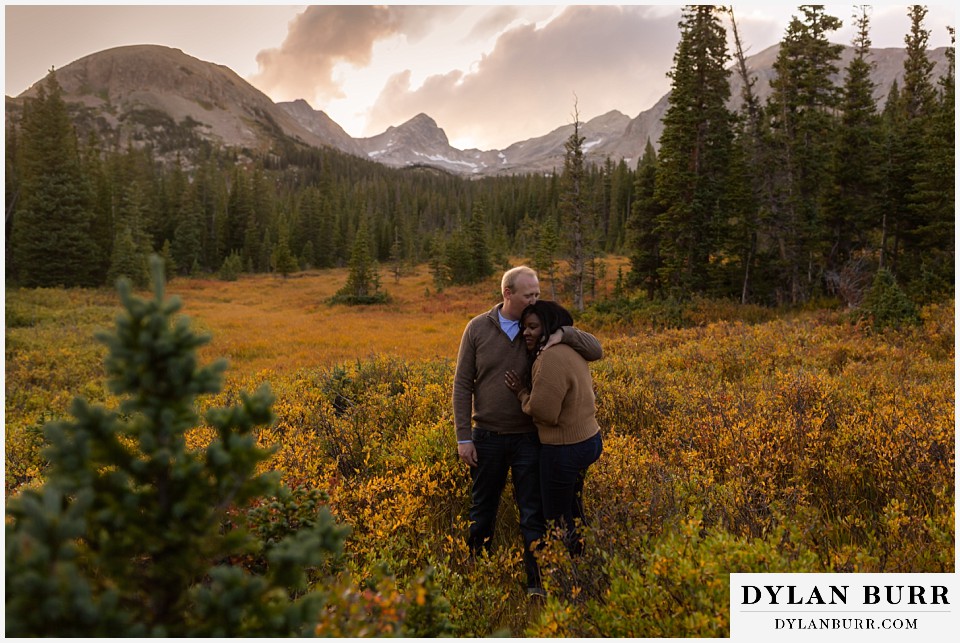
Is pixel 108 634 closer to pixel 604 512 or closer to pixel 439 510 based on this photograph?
pixel 604 512

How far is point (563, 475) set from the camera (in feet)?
13.1

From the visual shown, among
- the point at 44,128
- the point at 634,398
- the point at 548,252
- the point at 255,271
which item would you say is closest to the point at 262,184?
the point at 255,271

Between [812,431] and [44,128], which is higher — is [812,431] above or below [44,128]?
below

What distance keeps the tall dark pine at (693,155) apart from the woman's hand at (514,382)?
21.9 meters

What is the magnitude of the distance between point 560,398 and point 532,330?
579 millimetres

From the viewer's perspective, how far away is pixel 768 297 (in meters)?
25.0

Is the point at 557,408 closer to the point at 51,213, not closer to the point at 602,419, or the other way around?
the point at 602,419

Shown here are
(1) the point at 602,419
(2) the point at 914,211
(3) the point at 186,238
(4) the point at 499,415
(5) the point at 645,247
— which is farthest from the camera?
(3) the point at 186,238

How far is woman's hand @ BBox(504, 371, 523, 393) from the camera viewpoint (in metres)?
4.09

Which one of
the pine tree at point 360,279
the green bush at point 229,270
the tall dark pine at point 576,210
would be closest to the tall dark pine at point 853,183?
the tall dark pine at point 576,210

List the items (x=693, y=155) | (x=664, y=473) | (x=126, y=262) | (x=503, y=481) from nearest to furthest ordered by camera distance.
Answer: (x=503, y=481)
(x=664, y=473)
(x=693, y=155)
(x=126, y=262)

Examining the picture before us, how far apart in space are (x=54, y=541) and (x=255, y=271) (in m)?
74.6

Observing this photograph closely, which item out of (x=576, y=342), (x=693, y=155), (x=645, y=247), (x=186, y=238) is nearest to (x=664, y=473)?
(x=576, y=342)

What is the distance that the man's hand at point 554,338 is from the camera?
3883mm
